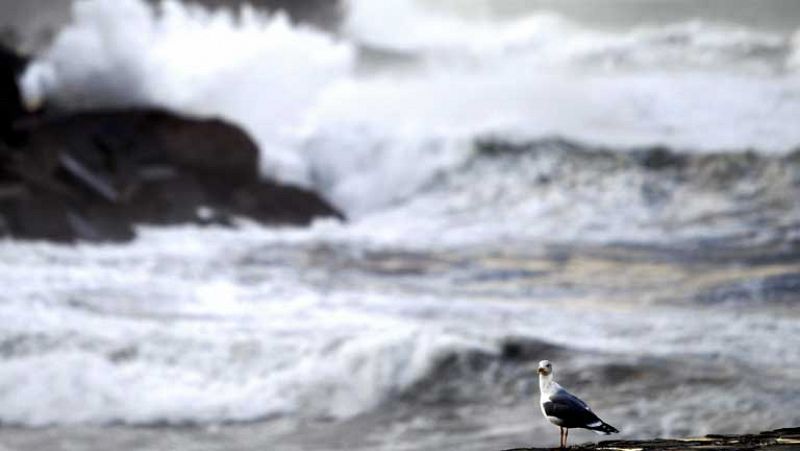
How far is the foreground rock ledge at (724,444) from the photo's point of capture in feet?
10.6

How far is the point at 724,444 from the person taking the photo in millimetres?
3348

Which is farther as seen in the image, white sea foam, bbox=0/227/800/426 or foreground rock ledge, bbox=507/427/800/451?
white sea foam, bbox=0/227/800/426

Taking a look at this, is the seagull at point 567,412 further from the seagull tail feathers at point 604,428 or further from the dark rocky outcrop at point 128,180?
the dark rocky outcrop at point 128,180

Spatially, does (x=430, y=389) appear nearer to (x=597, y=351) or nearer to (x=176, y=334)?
(x=597, y=351)

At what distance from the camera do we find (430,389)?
785 cm

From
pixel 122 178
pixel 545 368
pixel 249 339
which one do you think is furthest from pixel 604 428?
pixel 122 178

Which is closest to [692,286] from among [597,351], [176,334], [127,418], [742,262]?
[742,262]

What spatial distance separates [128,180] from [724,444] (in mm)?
16449

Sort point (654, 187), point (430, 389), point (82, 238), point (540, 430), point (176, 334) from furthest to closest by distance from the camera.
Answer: point (654, 187) < point (82, 238) < point (176, 334) < point (430, 389) < point (540, 430)

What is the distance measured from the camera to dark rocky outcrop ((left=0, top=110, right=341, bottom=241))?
53.8ft

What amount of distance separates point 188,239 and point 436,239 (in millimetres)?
4794

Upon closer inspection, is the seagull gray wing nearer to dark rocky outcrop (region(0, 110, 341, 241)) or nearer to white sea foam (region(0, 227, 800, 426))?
white sea foam (region(0, 227, 800, 426))

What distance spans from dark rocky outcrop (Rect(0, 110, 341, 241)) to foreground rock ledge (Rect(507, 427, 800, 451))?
530 inches

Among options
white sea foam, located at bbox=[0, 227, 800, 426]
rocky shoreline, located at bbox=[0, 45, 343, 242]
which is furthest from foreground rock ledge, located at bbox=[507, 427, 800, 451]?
rocky shoreline, located at bbox=[0, 45, 343, 242]
